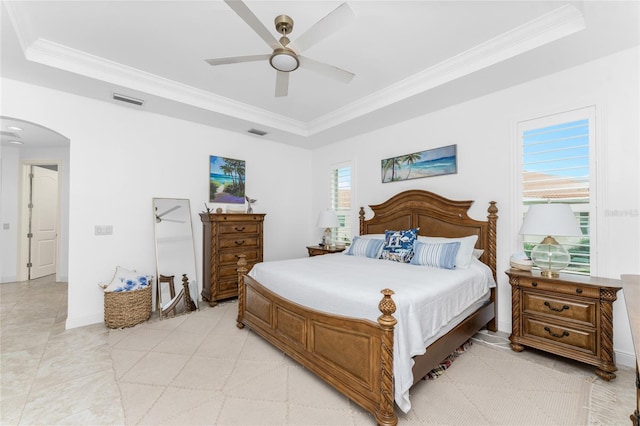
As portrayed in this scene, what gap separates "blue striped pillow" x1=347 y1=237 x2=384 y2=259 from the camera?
3.70m

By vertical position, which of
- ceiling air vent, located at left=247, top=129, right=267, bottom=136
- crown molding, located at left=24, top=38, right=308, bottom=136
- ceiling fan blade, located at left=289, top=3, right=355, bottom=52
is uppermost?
crown molding, located at left=24, top=38, right=308, bottom=136

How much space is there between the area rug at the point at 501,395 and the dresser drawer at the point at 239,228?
3119 mm

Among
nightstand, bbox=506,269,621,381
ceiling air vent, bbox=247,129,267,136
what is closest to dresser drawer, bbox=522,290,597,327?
nightstand, bbox=506,269,621,381

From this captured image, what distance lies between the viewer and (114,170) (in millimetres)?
3656

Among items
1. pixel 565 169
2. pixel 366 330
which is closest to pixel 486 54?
pixel 565 169

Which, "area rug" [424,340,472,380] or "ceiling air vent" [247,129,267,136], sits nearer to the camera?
"area rug" [424,340,472,380]

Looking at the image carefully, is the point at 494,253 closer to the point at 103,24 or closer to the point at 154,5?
the point at 154,5

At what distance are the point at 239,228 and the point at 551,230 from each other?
377 centimetres

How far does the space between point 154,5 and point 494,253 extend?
13.4ft

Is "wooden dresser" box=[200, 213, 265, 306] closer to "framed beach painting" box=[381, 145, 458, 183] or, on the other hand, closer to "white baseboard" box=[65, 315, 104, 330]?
"white baseboard" box=[65, 315, 104, 330]

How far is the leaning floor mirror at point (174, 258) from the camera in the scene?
150 inches

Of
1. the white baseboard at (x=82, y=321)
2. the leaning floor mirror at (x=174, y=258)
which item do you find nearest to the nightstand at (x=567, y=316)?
the leaning floor mirror at (x=174, y=258)

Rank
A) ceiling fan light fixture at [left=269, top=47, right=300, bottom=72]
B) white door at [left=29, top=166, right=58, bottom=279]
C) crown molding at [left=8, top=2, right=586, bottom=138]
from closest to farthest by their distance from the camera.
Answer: ceiling fan light fixture at [left=269, top=47, right=300, bottom=72], crown molding at [left=8, top=2, right=586, bottom=138], white door at [left=29, top=166, right=58, bottom=279]

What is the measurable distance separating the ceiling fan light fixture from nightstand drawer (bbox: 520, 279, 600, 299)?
9.35ft
